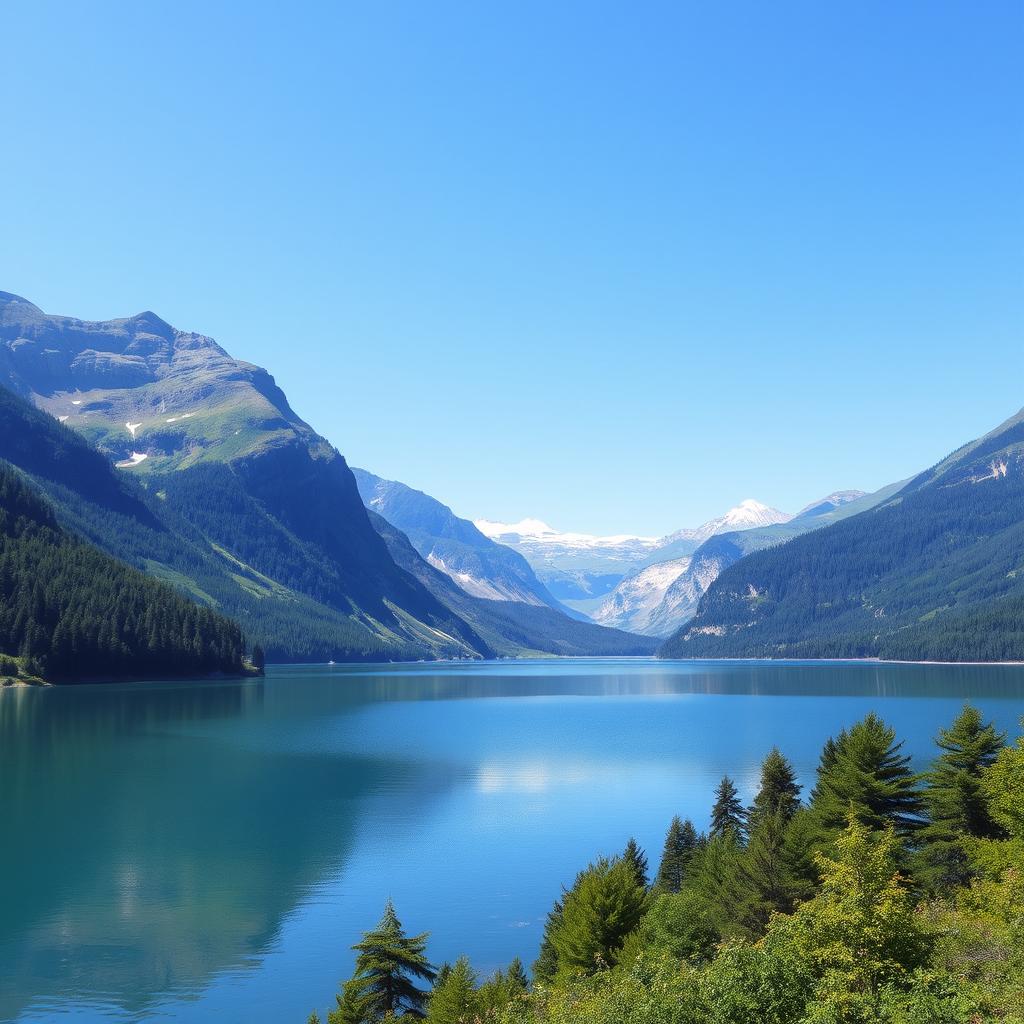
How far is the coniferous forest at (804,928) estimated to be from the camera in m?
25.4

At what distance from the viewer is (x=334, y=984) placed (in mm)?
42594

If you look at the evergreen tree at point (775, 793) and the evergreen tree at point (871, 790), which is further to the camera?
the evergreen tree at point (775, 793)

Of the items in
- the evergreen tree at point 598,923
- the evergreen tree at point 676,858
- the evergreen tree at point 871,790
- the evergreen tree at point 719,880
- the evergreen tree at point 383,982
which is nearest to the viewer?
the evergreen tree at point 383,982

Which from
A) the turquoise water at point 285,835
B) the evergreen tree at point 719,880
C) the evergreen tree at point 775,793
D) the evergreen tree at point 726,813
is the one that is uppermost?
the evergreen tree at point 775,793

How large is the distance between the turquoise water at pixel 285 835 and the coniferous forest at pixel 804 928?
A: 618 cm

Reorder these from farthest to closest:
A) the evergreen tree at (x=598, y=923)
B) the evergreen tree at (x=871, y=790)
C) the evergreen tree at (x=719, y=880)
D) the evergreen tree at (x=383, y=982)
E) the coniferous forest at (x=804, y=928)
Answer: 1. the evergreen tree at (x=871, y=790)
2. the evergreen tree at (x=719, y=880)
3. the evergreen tree at (x=598, y=923)
4. the evergreen tree at (x=383, y=982)
5. the coniferous forest at (x=804, y=928)

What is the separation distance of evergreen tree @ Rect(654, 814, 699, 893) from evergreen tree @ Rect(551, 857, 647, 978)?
521 inches

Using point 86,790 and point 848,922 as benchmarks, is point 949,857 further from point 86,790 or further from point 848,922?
point 86,790

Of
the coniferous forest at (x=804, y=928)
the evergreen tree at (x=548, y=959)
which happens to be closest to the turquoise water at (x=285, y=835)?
the evergreen tree at (x=548, y=959)

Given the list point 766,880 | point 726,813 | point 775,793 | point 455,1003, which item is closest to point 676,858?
point 775,793

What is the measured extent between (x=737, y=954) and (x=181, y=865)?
45.0 metres

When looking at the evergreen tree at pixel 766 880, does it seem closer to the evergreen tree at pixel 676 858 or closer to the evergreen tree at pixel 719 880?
the evergreen tree at pixel 719 880

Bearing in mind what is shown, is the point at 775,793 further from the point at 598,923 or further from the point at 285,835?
the point at 285,835

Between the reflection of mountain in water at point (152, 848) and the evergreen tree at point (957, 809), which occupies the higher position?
the evergreen tree at point (957, 809)
